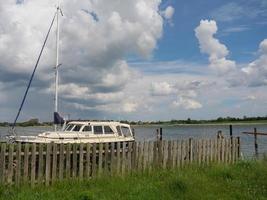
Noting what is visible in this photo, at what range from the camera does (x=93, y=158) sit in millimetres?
13180

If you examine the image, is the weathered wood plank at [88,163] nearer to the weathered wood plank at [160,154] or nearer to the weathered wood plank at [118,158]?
the weathered wood plank at [118,158]

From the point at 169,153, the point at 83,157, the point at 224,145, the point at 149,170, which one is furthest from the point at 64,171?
the point at 224,145

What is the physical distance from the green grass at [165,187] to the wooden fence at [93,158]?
44 cm

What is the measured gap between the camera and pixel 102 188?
11.7 metres

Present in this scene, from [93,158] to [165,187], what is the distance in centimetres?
249

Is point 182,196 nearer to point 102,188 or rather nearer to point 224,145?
point 102,188

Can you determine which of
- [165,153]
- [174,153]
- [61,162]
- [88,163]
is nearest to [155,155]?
[165,153]

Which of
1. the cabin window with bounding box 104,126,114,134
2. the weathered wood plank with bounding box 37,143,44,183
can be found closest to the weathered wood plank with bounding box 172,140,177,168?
the weathered wood plank with bounding box 37,143,44,183

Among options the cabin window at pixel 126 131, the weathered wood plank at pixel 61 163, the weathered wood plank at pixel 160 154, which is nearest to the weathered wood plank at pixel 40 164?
the weathered wood plank at pixel 61 163

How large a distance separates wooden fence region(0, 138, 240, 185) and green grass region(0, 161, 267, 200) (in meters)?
0.44

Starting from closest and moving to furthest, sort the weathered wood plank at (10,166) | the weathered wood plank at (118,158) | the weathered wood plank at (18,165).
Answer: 1. the weathered wood plank at (10,166)
2. the weathered wood plank at (18,165)
3. the weathered wood plank at (118,158)

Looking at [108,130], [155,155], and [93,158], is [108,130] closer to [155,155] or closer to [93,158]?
[155,155]

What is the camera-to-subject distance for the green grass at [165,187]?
1084cm

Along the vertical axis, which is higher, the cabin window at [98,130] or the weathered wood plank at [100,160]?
the cabin window at [98,130]
